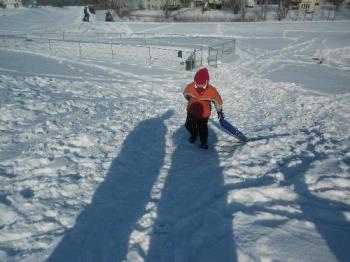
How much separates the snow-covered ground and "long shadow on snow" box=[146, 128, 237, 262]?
19 millimetres

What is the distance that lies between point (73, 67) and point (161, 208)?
1346 centimetres

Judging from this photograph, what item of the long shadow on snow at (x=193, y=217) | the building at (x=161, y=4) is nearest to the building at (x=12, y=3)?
the building at (x=161, y=4)

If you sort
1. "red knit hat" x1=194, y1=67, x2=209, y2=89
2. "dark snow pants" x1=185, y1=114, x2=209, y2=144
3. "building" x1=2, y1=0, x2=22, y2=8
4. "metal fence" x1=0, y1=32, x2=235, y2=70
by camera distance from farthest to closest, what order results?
"building" x1=2, y1=0, x2=22, y2=8 < "metal fence" x1=0, y1=32, x2=235, y2=70 < "dark snow pants" x1=185, y1=114, x2=209, y2=144 < "red knit hat" x1=194, y1=67, x2=209, y2=89

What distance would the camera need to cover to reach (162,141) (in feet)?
25.7

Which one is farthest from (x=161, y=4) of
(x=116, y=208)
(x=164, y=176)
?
(x=116, y=208)

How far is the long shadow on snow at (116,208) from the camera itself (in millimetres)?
3980

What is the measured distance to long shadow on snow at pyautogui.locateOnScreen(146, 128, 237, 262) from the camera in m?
3.90

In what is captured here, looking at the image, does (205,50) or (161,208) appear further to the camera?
(205,50)

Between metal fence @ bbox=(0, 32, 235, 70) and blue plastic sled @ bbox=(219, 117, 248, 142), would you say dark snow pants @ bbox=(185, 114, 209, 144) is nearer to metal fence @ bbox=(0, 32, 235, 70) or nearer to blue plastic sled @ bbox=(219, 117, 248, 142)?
blue plastic sled @ bbox=(219, 117, 248, 142)

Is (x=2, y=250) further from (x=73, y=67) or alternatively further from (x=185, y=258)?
(x=73, y=67)

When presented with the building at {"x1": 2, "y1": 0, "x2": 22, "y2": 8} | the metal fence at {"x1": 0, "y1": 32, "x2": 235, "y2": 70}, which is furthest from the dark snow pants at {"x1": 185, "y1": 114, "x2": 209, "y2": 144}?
the building at {"x1": 2, "y1": 0, "x2": 22, "y2": 8}

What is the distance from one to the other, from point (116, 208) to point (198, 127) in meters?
3.01

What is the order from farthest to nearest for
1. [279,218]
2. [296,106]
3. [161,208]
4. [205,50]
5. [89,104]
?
[205,50] → [296,106] → [89,104] → [161,208] → [279,218]

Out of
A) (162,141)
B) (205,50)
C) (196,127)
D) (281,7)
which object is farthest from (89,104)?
(281,7)
